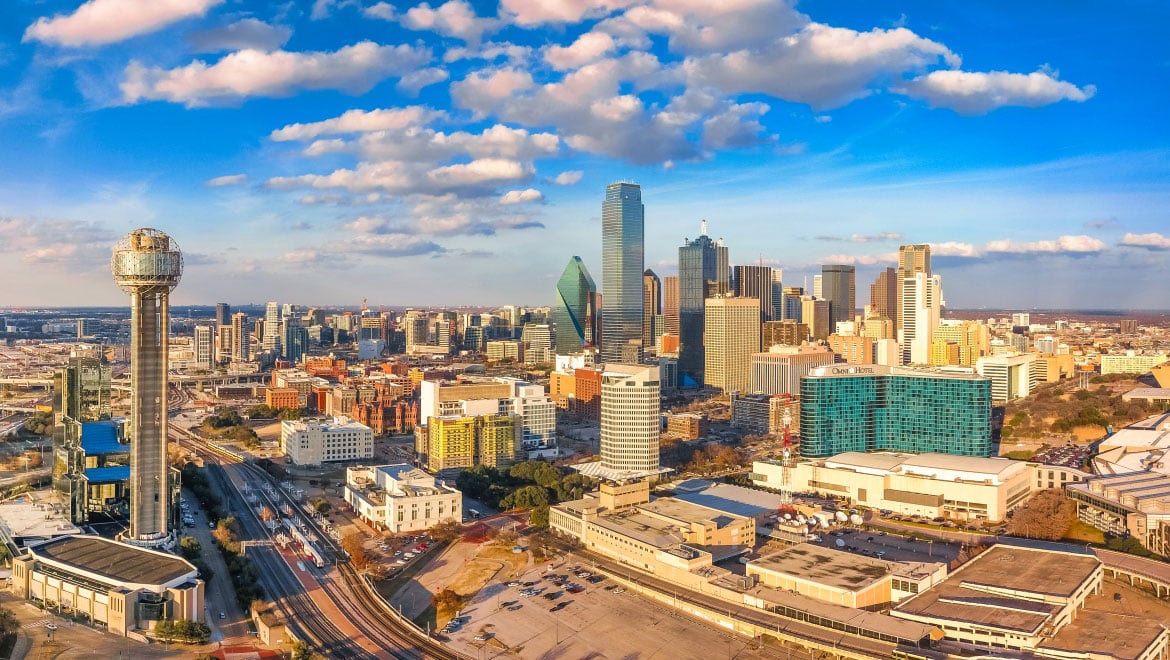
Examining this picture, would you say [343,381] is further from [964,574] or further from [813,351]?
[964,574]

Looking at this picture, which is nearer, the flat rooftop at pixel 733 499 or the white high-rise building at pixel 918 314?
the flat rooftop at pixel 733 499

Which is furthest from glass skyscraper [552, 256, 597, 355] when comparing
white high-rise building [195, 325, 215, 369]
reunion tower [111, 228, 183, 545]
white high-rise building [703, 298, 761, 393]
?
reunion tower [111, 228, 183, 545]

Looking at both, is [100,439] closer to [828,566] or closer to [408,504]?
[408,504]

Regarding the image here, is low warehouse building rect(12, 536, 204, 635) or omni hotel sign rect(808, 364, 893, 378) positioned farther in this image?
omni hotel sign rect(808, 364, 893, 378)

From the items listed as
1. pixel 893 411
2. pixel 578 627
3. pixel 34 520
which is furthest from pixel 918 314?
pixel 34 520

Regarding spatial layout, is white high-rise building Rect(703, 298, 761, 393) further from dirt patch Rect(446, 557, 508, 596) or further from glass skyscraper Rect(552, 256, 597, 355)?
dirt patch Rect(446, 557, 508, 596)

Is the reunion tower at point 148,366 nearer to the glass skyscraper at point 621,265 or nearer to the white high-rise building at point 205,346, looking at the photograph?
the glass skyscraper at point 621,265

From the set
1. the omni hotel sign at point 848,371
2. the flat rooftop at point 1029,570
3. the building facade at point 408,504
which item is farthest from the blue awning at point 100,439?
the omni hotel sign at point 848,371
